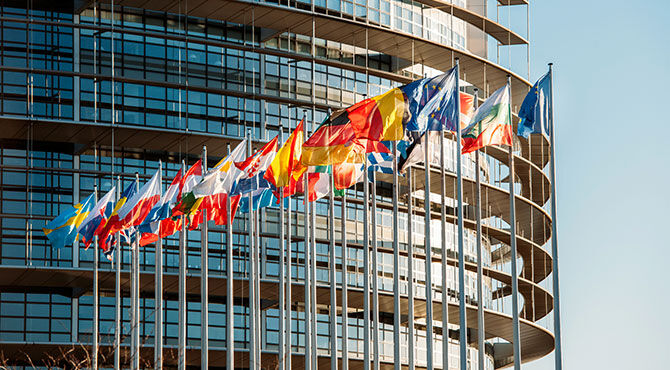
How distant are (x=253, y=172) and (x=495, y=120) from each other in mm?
9080

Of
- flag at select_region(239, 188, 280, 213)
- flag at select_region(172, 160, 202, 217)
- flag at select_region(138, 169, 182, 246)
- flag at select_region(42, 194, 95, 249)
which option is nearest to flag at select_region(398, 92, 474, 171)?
flag at select_region(239, 188, 280, 213)

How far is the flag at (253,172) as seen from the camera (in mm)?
37938

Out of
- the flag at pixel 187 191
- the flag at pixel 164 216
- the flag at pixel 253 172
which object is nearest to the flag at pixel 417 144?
the flag at pixel 253 172

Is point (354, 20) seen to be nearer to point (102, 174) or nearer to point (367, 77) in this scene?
point (367, 77)

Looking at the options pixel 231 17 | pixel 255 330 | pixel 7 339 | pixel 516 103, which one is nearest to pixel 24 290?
pixel 7 339

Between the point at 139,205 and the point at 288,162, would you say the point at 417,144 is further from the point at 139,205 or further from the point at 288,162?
the point at 139,205

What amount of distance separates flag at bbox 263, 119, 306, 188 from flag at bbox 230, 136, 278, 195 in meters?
1.09

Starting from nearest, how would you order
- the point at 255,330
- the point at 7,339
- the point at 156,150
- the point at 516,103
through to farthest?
the point at 255,330 → the point at 7,339 → the point at 156,150 → the point at 516,103

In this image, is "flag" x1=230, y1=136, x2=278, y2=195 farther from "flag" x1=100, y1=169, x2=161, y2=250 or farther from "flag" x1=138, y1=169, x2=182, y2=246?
"flag" x1=100, y1=169, x2=161, y2=250

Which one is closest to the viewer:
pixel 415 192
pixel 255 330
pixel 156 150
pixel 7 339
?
pixel 255 330

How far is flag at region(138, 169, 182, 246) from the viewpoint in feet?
133

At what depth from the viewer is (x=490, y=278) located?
216ft

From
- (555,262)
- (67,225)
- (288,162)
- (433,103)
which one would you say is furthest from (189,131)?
(555,262)

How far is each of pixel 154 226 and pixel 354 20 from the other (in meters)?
21.7
